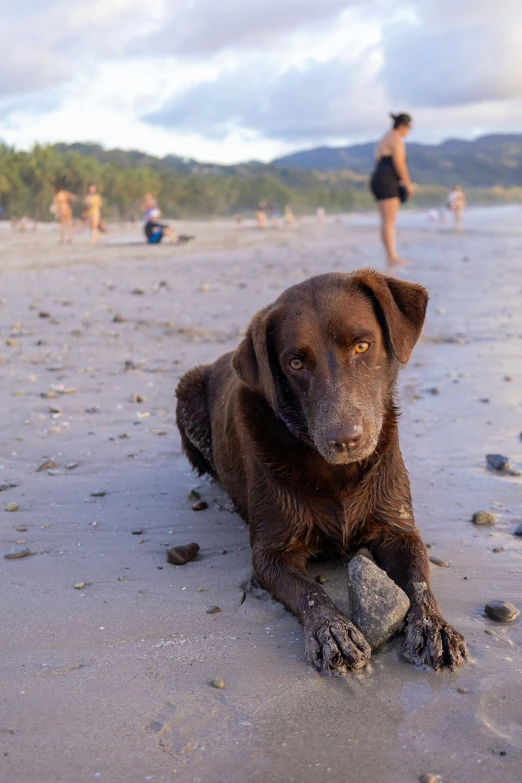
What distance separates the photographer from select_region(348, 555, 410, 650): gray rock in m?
3.19

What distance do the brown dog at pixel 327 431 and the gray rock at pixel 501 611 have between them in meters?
0.27

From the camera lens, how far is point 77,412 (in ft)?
22.2

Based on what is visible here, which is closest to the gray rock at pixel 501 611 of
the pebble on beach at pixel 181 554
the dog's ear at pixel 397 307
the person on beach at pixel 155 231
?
the dog's ear at pixel 397 307

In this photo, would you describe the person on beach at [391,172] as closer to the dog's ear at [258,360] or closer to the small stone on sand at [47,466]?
the small stone on sand at [47,466]

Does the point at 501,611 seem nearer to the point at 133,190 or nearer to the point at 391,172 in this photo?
the point at 391,172

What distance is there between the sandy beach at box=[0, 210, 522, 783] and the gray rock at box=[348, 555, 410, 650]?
0.32 ft

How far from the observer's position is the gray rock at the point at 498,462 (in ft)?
17.6

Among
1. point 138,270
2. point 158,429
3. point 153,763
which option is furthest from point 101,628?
point 138,270

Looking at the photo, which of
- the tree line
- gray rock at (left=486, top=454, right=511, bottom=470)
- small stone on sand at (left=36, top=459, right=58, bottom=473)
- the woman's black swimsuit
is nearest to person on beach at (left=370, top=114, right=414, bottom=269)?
the woman's black swimsuit

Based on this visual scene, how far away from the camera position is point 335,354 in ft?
12.0

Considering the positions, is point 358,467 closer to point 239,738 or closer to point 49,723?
point 239,738

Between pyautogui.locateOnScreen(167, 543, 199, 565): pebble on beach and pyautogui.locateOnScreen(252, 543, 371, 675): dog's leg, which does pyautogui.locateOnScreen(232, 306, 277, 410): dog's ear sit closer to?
pyautogui.locateOnScreen(252, 543, 371, 675): dog's leg

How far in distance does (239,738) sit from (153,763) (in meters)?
0.30

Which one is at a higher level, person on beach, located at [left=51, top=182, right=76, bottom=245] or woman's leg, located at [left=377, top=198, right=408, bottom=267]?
person on beach, located at [left=51, top=182, right=76, bottom=245]
